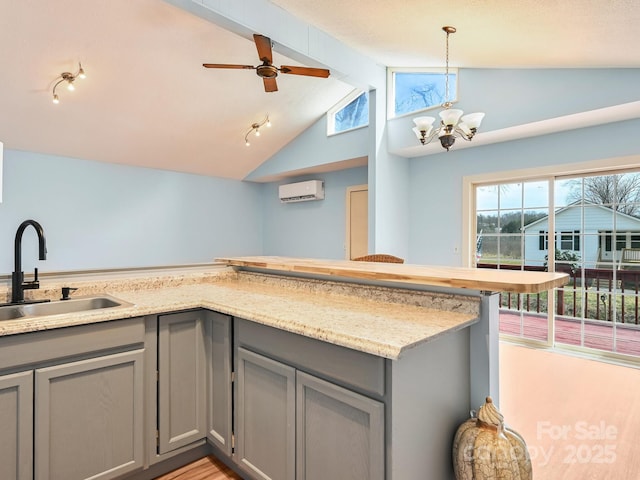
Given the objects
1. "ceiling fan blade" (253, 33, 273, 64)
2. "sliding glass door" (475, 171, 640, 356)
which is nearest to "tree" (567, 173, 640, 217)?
"sliding glass door" (475, 171, 640, 356)

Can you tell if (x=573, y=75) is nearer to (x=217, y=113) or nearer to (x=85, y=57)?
(x=217, y=113)

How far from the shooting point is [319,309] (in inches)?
62.0

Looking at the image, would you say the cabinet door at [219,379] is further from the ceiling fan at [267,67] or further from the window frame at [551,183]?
the window frame at [551,183]

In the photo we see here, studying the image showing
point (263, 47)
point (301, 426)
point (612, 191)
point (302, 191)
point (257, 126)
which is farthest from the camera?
point (302, 191)

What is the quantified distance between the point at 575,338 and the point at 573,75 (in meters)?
2.61

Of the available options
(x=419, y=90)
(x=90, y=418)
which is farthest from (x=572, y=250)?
(x=90, y=418)

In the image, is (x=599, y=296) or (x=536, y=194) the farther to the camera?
(x=536, y=194)

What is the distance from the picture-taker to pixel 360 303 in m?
1.71

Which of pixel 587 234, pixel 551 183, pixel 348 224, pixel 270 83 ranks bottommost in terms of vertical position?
pixel 587 234

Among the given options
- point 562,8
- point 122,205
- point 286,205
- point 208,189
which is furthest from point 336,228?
point 562,8

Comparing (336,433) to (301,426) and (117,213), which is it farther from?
(117,213)

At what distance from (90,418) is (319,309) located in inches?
41.4

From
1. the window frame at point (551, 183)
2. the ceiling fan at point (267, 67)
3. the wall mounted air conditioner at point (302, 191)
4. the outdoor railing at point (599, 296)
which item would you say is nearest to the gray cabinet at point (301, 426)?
the ceiling fan at point (267, 67)

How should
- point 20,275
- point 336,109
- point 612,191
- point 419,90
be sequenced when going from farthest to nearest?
point 336,109 < point 419,90 < point 612,191 < point 20,275
